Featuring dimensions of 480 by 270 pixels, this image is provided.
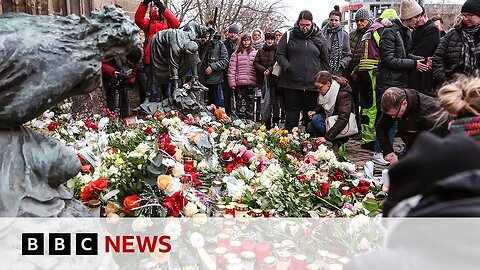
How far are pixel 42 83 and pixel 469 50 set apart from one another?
4372mm

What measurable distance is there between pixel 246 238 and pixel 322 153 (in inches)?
77.7

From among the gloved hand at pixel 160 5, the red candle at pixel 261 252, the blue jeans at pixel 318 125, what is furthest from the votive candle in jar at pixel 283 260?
the gloved hand at pixel 160 5

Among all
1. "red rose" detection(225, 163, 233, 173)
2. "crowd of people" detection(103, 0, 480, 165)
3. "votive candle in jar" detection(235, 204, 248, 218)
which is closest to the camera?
"votive candle in jar" detection(235, 204, 248, 218)

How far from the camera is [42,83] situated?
4.70 ft

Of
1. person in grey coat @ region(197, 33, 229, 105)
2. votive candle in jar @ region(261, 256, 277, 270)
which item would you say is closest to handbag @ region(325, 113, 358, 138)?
person in grey coat @ region(197, 33, 229, 105)

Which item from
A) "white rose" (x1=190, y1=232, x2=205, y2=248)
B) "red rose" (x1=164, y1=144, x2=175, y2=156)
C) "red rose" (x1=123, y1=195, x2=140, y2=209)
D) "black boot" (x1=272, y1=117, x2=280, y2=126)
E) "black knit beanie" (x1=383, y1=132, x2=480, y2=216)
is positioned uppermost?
"black knit beanie" (x1=383, y1=132, x2=480, y2=216)

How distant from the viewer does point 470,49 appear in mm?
4832

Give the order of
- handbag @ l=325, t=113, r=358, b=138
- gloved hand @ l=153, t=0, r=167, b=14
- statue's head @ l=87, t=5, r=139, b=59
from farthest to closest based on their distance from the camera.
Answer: gloved hand @ l=153, t=0, r=167, b=14
handbag @ l=325, t=113, r=358, b=138
statue's head @ l=87, t=5, r=139, b=59

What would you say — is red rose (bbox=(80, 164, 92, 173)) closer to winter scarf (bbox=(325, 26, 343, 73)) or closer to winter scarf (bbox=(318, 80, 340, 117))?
winter scarf (bbox=(318, 80, 340, 117))

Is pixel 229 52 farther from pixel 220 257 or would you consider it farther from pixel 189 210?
pixel 220 257

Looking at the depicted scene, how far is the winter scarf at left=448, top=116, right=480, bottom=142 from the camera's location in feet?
7.00

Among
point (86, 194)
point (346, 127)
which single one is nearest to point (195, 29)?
point (346, 127)

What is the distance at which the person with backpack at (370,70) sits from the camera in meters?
6.36

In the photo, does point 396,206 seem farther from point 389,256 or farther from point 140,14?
point 140,14
